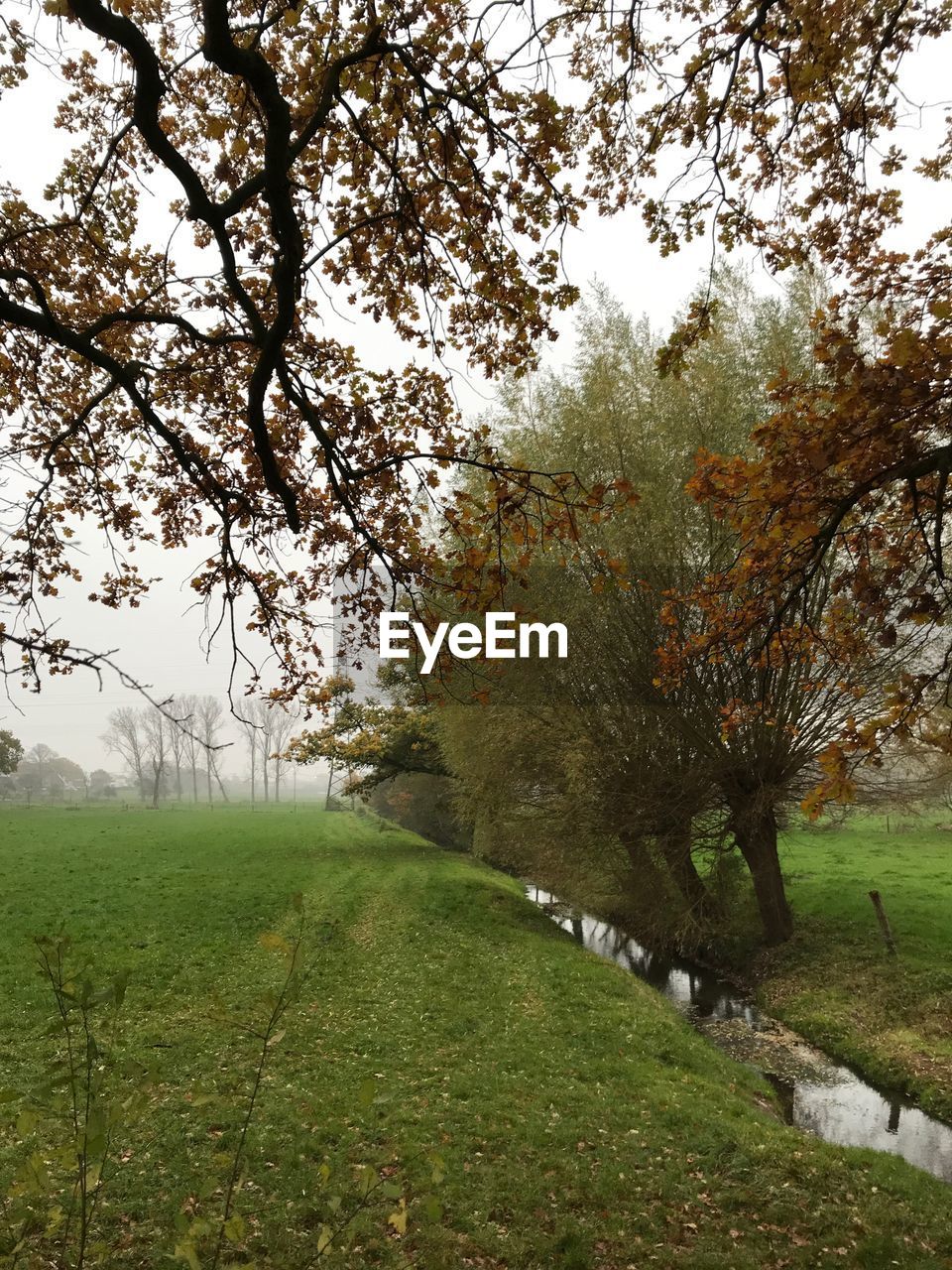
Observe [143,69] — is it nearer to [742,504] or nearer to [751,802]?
[742,504]

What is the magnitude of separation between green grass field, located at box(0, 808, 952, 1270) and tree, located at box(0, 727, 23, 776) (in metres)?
32.3

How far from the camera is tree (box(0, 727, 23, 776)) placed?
138 ft

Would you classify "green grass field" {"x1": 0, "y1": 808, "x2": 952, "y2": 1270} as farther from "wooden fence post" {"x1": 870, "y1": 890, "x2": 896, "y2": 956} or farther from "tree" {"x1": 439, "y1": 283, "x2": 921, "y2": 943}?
"tree" {"x1": 439, "y1": 283, "x2": 921, "y2": 943}

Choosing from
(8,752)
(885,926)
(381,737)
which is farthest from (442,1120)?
(8,752)

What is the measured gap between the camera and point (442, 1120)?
7.30 meters

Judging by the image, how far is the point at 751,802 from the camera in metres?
13.7

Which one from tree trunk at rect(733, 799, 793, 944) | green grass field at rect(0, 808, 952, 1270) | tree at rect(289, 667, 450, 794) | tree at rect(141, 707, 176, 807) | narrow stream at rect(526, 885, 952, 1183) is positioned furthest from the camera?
tree at rect(141, 707, 176, 807)

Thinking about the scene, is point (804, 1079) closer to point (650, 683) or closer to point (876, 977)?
point (876, 977)

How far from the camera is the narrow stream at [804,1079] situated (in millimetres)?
8281

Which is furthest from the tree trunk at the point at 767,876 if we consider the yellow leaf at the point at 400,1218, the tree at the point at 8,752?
the tree at the point at 8,752

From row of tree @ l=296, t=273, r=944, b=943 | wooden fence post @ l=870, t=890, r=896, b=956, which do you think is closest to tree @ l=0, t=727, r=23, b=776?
row of tree @ l=296, t=273, r=944, b=943

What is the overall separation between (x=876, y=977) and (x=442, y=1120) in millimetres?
9062

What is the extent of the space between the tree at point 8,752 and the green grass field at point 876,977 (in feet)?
145

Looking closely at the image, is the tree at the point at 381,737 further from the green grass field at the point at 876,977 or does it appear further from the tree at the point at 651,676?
the green grass field at the point at 876,977
